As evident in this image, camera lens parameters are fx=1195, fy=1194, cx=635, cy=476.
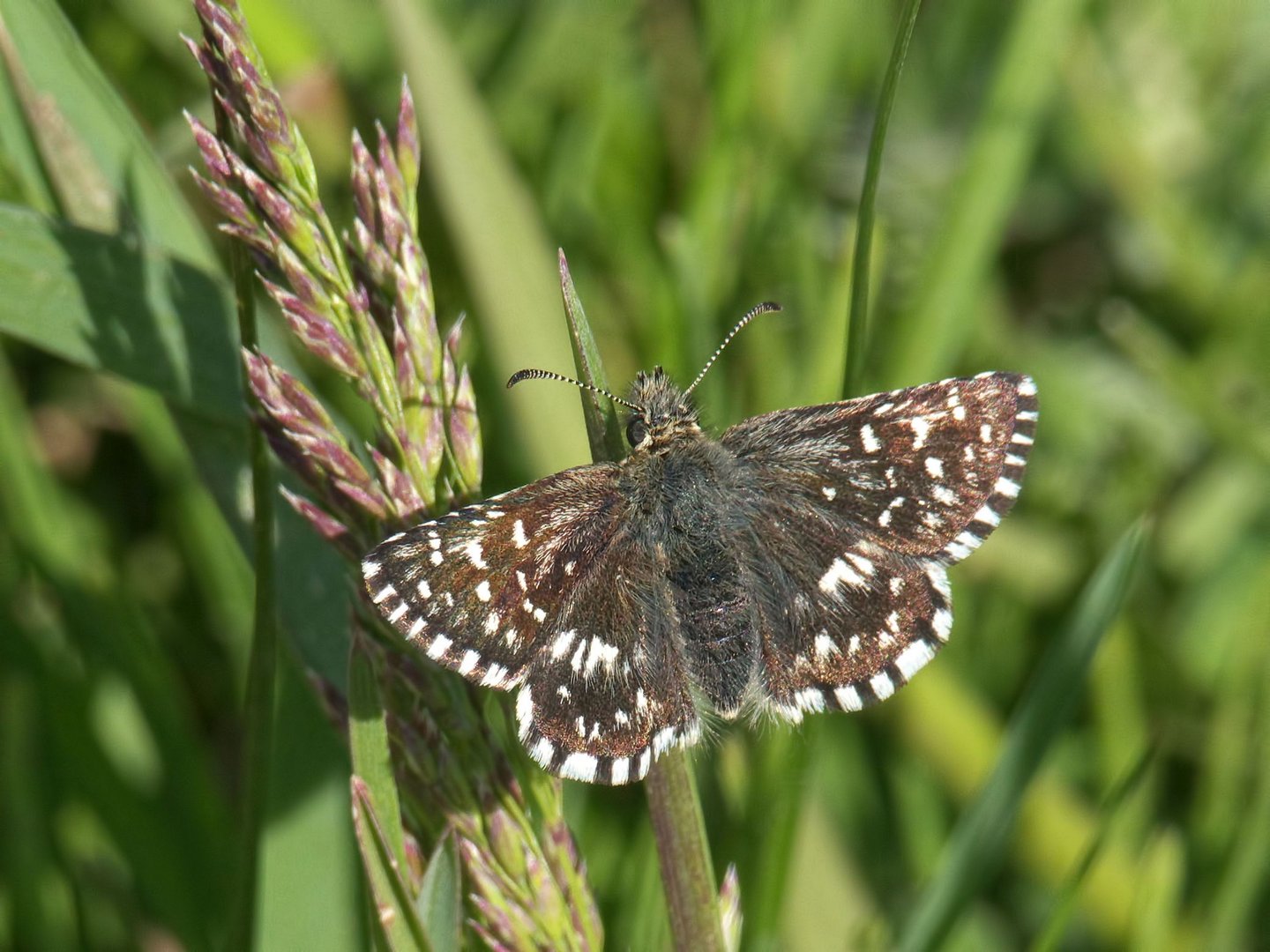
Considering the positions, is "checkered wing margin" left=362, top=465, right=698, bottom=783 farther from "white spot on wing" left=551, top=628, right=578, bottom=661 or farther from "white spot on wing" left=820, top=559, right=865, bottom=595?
"white spot on wing" left=820, top=559, right=865, bottom=595

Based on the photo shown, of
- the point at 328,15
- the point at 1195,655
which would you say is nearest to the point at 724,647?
the point at 1195,655

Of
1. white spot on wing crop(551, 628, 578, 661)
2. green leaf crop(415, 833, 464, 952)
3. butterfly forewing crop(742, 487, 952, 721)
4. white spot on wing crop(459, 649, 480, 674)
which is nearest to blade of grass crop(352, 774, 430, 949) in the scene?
green leaf crop(415, 833, 464, 952)

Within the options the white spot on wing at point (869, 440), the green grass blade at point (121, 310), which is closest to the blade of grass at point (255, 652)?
the green grass blade at point (121, 310)

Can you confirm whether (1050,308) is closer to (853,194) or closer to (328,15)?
(853,194)

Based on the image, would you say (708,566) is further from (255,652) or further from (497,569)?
(255,652)

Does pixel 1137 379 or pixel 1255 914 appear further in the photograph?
pixel 1137 379

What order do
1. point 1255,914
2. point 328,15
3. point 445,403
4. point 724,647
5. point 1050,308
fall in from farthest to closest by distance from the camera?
point 1050,308 → point 328,15 → point 1255,914 → point 724,647 → point 445,403
